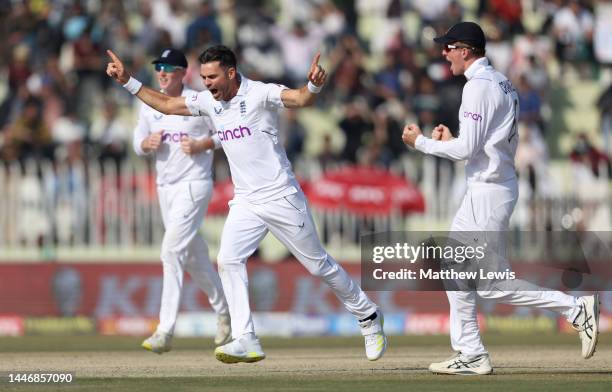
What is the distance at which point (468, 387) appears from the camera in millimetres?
8547

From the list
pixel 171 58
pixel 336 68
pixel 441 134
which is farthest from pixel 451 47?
pixel 336 68

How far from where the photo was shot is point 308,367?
33.5 feet

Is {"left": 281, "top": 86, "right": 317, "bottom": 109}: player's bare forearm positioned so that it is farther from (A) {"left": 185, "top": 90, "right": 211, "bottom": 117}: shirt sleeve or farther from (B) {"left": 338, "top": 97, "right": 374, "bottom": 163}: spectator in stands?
(B) {"left": 338, "top": 97, "right": 374, "bottom": 163}: spectator in stands

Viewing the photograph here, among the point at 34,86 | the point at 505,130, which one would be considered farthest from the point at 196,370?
the point at 34,86

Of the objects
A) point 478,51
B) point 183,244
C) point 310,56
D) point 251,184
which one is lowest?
point 183,244

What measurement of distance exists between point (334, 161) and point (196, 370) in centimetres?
878

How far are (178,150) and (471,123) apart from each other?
354 cm

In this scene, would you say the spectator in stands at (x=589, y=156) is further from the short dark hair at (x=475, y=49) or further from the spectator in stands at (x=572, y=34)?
the short dark hair at (x=475, y=49)

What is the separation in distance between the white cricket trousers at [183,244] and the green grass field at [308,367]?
0.53m

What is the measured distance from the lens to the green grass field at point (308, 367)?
8688 mm

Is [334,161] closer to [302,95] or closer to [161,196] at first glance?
[161,196]

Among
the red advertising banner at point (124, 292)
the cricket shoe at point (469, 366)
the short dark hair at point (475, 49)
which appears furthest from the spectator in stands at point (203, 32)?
the cricket shoe at point (469, 366)

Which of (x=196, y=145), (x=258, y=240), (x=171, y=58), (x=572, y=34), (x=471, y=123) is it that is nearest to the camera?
(x=471, y=123)

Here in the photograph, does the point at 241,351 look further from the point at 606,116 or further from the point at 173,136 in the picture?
the point at 606,116
